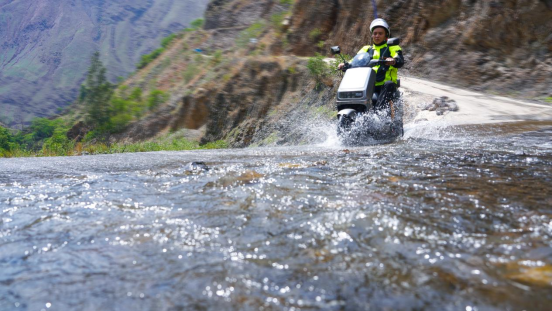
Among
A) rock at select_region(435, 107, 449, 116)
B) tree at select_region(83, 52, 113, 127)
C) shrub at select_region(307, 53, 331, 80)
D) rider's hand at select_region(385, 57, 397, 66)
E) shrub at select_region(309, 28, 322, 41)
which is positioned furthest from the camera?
tree at select_region(83, 52, 113, 127)

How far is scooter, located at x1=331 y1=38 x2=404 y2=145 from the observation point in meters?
6.56

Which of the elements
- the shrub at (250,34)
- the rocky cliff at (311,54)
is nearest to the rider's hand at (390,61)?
the rocky cliff at (311,54)

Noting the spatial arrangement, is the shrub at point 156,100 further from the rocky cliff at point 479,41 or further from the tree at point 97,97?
the rocky cliff at point 479,41

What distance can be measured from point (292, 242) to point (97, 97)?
41.5 metres

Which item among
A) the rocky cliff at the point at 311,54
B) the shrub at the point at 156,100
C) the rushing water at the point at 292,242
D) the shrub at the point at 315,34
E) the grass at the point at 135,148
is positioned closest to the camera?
the rushing water at the point at 292,242

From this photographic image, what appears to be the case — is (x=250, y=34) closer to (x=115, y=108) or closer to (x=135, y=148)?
(x=135, y=148)

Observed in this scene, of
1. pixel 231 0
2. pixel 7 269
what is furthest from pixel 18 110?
pixel 7 269

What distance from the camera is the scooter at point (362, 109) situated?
656 cm

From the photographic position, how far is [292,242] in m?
2.12

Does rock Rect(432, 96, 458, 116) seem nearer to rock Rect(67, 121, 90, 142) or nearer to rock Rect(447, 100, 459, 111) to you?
rock Rect(447, 100, 459, 111)

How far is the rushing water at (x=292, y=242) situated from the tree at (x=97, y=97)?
3450 centimetres

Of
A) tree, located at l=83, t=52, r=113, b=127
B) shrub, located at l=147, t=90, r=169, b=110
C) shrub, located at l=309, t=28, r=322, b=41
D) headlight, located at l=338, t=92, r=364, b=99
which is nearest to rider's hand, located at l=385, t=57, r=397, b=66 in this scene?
headlight, located at l=338, t=92, r=364, b=99

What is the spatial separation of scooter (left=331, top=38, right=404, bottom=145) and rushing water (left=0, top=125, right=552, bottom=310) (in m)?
2.90

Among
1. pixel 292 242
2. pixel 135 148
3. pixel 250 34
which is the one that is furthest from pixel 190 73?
pixel 292 242
